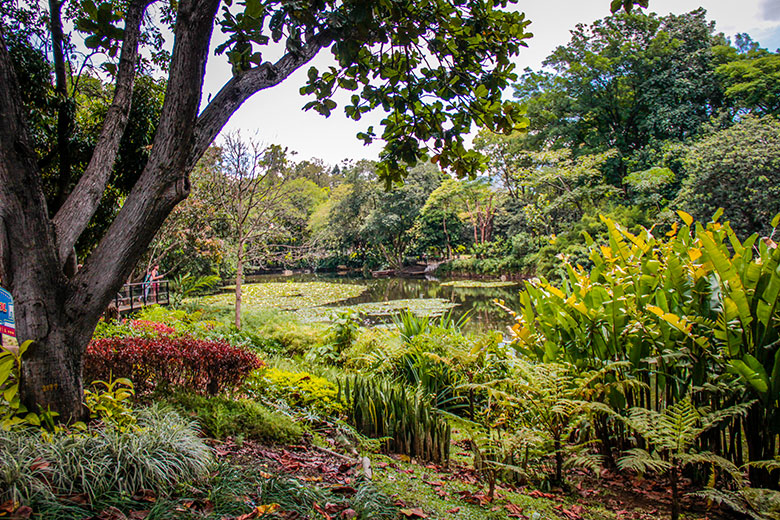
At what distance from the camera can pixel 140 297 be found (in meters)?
11.1

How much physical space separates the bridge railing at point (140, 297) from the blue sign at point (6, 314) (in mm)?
8226

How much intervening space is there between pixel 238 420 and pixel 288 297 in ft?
49.5

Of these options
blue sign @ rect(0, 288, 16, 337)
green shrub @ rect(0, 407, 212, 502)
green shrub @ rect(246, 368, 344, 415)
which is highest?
blue sign @ rect(0, 288, 16, 337)

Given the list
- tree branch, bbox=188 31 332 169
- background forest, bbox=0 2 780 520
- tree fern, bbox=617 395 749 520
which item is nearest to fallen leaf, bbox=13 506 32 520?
background forest, bbox=0 2 780 520

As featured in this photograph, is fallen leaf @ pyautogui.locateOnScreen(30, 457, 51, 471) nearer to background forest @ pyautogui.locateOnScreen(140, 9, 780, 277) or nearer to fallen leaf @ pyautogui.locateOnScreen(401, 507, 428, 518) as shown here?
fallen leaf @ pyautogui.locateOnScreen(401, 507, 428, 518)

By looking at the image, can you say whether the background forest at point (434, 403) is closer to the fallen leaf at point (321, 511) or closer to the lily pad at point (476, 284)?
the fallen leaf at point (321, 511)

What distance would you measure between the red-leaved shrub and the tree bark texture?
110 cm

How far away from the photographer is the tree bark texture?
2.09 meters

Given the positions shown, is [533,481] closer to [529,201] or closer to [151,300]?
[151,300]

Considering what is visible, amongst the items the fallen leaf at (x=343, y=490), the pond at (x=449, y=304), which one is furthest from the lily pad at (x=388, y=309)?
the fallen leaf at (x=343, y=490)

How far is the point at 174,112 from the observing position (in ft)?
6.91

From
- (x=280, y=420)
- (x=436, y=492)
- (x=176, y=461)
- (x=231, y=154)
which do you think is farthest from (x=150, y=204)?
(x=231, y=154)

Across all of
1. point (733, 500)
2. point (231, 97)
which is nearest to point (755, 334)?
point (733, 500)

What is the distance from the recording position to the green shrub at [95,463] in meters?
1.65
